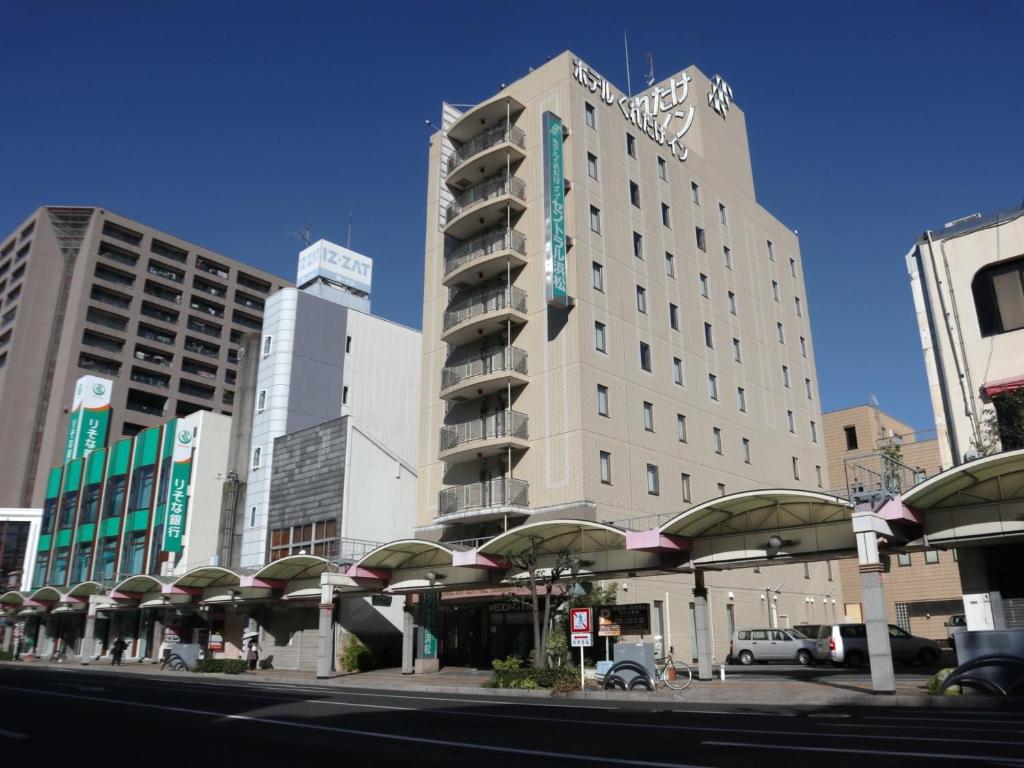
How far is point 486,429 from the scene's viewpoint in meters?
38.9

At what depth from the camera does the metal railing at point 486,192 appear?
41188 millimetres

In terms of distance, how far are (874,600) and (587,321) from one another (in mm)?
19954

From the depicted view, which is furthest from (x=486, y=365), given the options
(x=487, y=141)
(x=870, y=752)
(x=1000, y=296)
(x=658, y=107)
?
(x=870, y=752)

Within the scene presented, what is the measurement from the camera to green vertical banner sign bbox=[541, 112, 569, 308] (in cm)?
3741

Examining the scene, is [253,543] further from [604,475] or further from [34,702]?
[34,702]

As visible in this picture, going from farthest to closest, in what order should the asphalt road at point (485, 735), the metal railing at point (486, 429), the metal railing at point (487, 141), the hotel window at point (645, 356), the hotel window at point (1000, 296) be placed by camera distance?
the metal railing at point (487, 141)
the hotel window at point (645, 356)
the metal railing at point (486, 429)
the hotel window at point (1000, 296)
the asphalt road at point (485, 735)

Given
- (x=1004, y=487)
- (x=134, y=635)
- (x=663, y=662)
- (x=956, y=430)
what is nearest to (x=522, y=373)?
(x=663, y=662)

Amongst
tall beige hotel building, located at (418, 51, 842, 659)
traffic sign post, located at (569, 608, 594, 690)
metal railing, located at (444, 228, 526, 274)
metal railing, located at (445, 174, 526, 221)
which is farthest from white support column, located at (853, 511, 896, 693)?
metal railing, located at (445, 174, 526, 221)

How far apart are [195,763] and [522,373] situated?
29507 mm

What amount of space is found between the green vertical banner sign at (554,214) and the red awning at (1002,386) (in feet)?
58.1

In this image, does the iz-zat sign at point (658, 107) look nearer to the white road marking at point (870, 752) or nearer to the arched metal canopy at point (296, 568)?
the arched metal canopy at point (296, 568)

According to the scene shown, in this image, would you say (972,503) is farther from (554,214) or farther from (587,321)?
(554,214)

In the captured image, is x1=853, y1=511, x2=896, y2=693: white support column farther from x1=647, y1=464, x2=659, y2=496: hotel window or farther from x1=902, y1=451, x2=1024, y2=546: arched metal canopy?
x1=647, y1=464, x2=659, y2=496: hotel window

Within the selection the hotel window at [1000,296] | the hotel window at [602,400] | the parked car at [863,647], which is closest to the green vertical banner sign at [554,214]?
the hotel window at [602,400]
